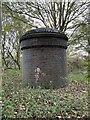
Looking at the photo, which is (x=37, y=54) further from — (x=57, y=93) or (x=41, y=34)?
(x=57, y=93)

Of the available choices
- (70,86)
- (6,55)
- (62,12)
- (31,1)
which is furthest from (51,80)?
(31,1)

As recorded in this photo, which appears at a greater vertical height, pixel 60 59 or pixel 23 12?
pixel 23 12

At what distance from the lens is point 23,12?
7.03 feet

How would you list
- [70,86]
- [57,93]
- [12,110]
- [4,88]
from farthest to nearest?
1. [70,86]
2. [57,93]
3. [4,88]
4. [12,110]

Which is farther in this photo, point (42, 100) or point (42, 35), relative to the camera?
point (42, 35)

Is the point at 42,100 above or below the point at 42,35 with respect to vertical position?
below

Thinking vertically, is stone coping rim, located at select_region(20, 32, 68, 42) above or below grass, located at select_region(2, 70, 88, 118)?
above

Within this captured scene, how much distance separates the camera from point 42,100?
5.73 feet

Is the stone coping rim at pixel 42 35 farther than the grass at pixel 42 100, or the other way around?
the stone coping rim at pixel 42 35

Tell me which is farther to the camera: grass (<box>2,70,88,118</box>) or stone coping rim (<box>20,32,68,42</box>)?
stone coping rim (<box>20,32,68,42</box>)

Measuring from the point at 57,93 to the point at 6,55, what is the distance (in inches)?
27.5

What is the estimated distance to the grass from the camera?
59.8 inches

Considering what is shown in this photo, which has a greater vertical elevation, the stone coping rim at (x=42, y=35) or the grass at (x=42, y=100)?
the stone coping rim at (x=42, y=35)

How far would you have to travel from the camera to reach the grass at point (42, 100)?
1520 millimetres
